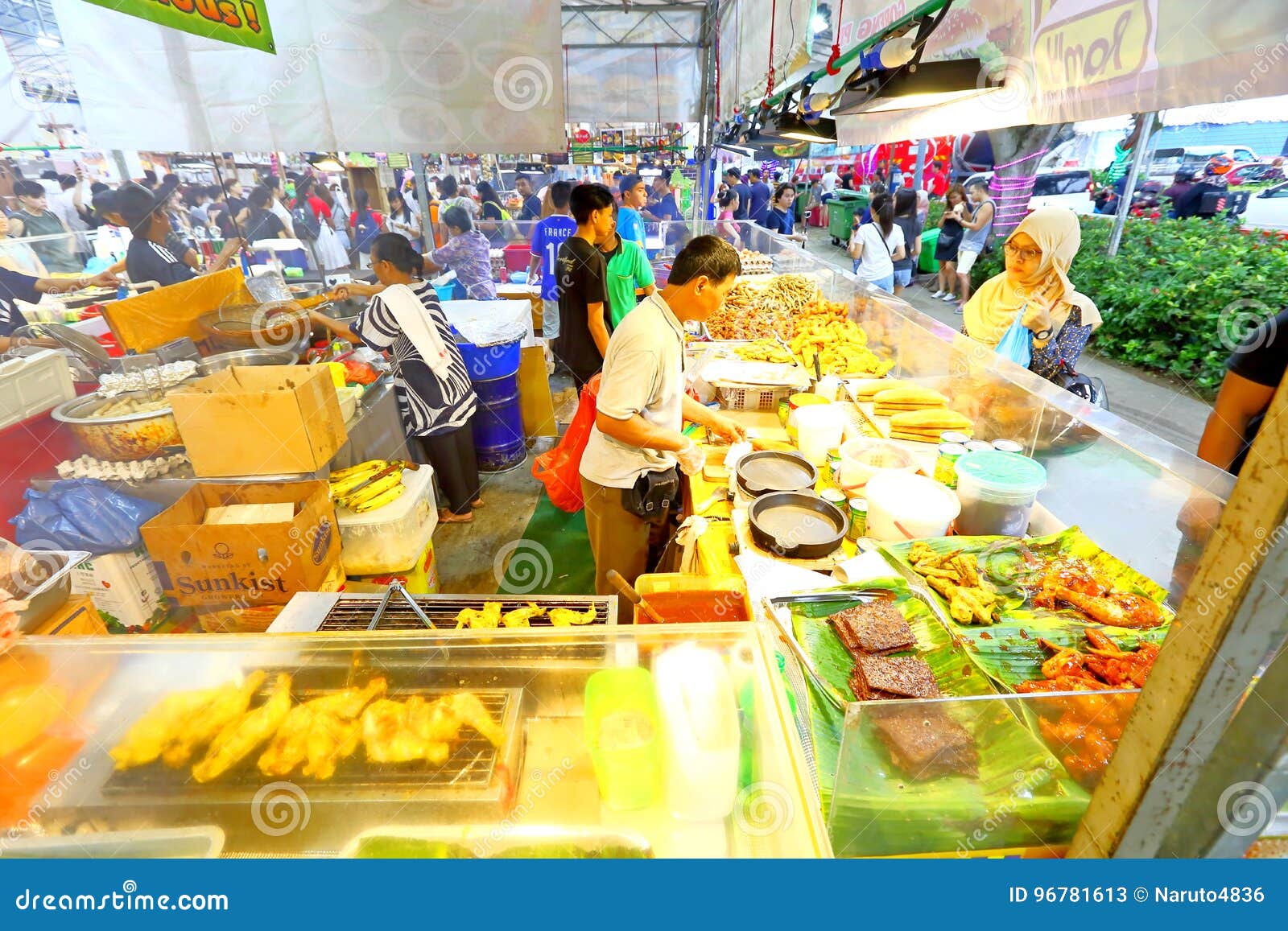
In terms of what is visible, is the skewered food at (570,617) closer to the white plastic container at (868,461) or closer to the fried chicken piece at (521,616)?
the fried chicken piece at (521,616)

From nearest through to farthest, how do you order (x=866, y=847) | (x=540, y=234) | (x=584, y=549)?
(x=866, y=847), (x=584, y=549), (x=540, y=234)

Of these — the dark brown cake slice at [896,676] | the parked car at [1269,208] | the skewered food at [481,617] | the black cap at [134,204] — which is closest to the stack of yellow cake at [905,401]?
the dark brown cake slice at [896,676]

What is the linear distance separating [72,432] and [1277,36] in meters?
5.92

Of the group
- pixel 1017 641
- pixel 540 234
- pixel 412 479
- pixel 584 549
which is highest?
pixel 540 234

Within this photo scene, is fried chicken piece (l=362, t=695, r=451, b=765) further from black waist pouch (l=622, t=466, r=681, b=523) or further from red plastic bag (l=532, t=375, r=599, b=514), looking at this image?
red plastic bag (l=532, t=375, r=599, b=514)

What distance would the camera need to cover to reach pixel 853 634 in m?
1.86

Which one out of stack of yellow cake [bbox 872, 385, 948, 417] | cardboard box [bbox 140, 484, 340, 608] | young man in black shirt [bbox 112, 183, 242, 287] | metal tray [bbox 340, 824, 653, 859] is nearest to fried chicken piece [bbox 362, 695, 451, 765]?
→ metal tray [bbox 340, 824, 653, 859]

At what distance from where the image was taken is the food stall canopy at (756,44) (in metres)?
5.97

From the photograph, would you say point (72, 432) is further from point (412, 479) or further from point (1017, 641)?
point (1017, 641)

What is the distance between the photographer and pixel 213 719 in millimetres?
1646

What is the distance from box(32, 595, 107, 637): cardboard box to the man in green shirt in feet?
13.0
